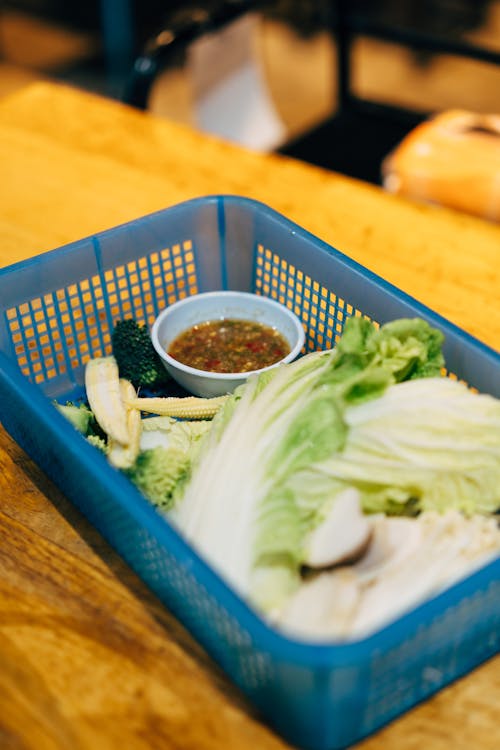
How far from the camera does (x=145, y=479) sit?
5.05 feet

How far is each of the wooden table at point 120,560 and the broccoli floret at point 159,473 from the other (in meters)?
0.13

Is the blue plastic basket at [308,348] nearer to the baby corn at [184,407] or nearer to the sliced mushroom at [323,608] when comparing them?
the sliced mushroom at [323,608]

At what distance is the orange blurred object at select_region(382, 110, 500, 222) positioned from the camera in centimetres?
282

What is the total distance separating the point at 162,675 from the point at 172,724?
0.09 meters

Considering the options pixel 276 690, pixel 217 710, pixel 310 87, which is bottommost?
pixel 310 87

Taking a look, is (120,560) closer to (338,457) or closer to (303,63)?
(338,457)

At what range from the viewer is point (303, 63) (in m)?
6.07

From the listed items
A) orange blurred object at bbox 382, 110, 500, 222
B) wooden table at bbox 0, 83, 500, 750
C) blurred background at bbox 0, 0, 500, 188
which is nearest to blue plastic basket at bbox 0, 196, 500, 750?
wooden table at bbox 0, 83, 500, 750

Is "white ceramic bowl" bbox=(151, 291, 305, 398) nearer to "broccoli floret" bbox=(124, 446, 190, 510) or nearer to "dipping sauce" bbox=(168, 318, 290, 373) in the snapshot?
"dipping sauce" bbox=(168, 318, 290, 373)

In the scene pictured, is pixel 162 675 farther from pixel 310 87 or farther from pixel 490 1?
pixel 490 1

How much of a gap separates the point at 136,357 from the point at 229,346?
0.21 metres

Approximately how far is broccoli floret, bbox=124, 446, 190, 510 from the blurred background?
2058 mm

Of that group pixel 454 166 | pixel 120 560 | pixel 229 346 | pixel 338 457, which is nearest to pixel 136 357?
pixel 229 346

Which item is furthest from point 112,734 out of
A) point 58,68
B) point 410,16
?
point 410,16
